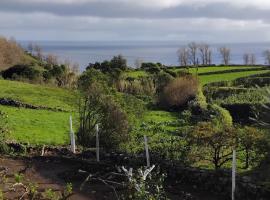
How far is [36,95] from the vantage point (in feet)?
122

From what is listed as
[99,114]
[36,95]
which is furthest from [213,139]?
[36,95]

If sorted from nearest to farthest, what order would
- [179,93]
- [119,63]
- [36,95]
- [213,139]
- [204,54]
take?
1. [213,139]
2. [36,95]
3. [179,93]
4. [119,63]
5. [204,54]

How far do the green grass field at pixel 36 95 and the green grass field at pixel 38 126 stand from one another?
248 centimetres

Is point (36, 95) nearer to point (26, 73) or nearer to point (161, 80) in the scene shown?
point (26, 73)

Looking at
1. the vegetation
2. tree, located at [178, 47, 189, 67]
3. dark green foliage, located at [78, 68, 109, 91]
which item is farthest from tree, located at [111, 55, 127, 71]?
dark green foliage, located at [78, 68, 109, 91]

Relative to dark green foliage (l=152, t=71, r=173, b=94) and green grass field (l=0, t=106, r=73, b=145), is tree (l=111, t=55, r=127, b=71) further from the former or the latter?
green grass field (l=0, t=106, r=73, b=145)

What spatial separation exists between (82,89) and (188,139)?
4.56 metres

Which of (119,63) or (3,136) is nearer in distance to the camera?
(3,136)

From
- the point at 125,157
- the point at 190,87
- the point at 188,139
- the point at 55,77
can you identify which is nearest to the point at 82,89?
the point at 125,157

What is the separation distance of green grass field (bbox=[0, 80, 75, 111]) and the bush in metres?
6.72

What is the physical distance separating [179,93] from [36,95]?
384 inches

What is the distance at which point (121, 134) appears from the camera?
1769cm

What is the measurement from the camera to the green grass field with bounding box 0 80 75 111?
112ft

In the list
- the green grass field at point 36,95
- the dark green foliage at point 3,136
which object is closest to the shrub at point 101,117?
the dark green foliage at point 3,136
